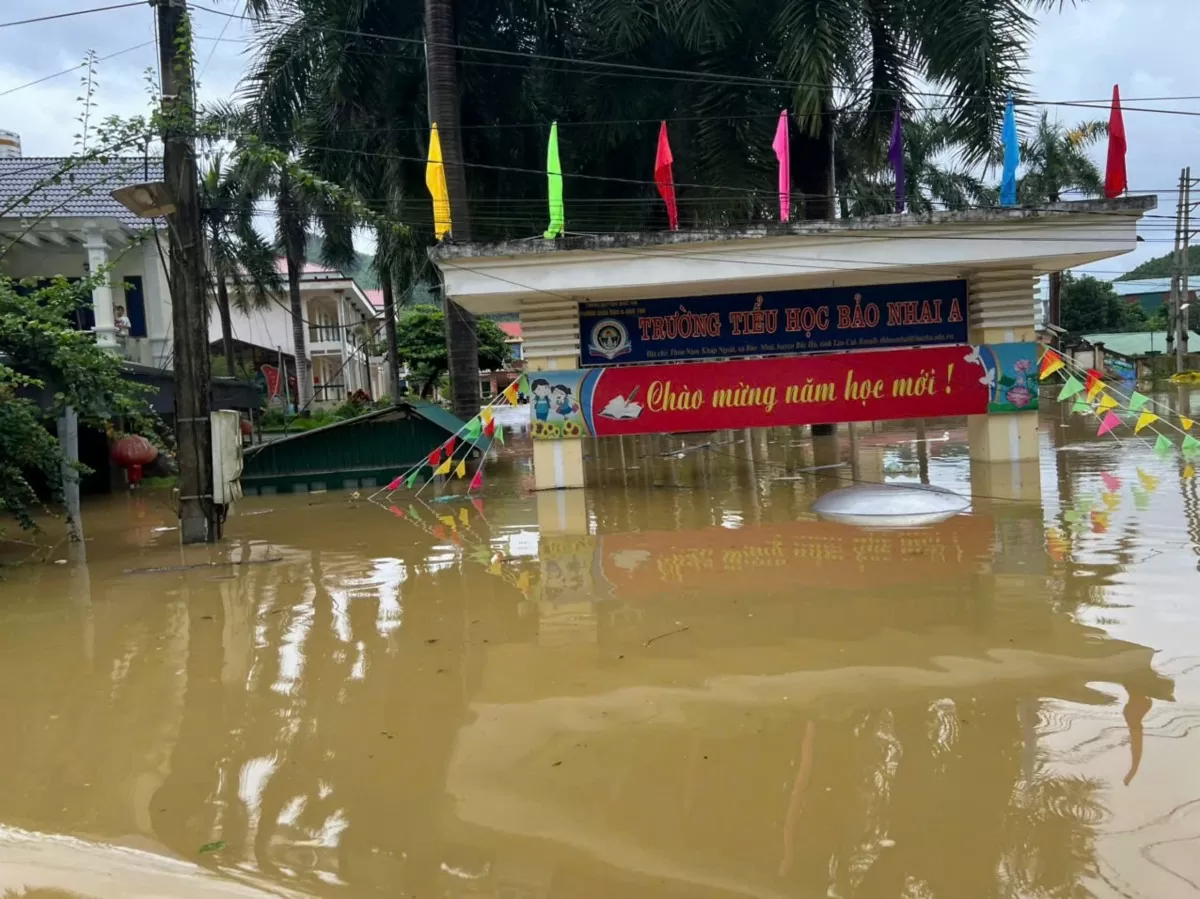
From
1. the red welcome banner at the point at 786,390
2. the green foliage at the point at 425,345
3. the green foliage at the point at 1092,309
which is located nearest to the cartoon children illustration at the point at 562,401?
the red welcome banner at the point at 786,390

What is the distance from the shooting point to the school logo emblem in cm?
1451

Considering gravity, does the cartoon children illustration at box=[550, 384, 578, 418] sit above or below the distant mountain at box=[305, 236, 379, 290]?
below

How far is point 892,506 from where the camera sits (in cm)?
1095

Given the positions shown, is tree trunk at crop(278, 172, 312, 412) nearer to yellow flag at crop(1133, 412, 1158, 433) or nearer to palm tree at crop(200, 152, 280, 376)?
palm tree at crop(200, 152, 280, 376)

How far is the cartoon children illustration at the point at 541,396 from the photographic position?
14133 millimetres

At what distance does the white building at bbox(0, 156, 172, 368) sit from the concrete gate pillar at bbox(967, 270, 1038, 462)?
14.1 meters

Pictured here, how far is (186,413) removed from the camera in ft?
36.7

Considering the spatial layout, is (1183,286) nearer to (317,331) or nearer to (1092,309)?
(1092,309)

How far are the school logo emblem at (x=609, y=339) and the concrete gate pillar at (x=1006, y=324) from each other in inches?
215

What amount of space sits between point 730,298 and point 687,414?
1.98 m

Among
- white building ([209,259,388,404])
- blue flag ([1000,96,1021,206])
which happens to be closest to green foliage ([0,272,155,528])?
blue flag ([1000,96,1021,206])

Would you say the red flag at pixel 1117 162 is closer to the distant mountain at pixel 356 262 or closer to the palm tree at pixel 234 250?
the distant mountain at pixel 356 262

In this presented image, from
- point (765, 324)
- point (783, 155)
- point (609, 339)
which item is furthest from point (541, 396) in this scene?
point (783, 155)

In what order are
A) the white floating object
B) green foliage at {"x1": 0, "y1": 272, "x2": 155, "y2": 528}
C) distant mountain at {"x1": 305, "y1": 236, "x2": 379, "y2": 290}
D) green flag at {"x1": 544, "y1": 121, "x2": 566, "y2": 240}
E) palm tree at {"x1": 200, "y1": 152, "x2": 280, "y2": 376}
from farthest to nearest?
distant mountain at {"x1": 305, "y1": 236, "x2": 379, "y2": 290}
palm tree at {"x1": 200, "y1": 152, "x2": 280, "y2": 376}
green flag at {"x1": 544, "y1": 121, "x2": 566, "y2": 240}
the white floating object
green foliage at {"x1": 0, "y1": 272, "x2": 155, "y2": 528}
